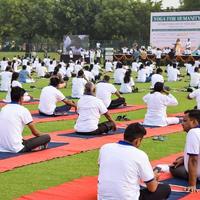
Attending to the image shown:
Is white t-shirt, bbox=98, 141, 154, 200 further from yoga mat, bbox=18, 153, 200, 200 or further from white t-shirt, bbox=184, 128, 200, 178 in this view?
white t-shirt, bbox=184, 128, 200, 178

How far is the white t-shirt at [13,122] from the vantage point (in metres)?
8.49

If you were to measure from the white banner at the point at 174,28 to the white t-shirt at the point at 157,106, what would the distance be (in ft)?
112

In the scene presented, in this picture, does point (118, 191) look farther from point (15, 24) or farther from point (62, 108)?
point (15, 24)

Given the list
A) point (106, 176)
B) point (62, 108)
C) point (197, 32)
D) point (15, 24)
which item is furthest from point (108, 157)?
point (15, 24)

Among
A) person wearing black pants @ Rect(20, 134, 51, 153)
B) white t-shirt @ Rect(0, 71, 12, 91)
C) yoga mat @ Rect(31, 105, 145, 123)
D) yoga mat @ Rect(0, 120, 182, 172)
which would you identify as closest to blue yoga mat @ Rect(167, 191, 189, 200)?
yoga mat @ Rect(0, 120, 182, 172)

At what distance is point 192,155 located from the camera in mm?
6332

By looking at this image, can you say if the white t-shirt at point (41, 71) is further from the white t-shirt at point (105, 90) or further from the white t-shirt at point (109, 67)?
the white t-shirt at point (105, 90)

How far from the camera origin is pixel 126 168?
16.7 ft

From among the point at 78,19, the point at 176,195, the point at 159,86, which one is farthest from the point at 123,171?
the point at 78,19

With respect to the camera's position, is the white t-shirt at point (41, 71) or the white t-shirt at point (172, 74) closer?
the white t-shirt at point (172, 74)

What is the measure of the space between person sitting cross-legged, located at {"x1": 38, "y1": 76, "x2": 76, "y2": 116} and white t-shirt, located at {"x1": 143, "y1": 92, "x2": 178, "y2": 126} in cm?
189

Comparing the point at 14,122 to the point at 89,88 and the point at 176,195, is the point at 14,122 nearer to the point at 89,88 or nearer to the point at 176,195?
the point at 89,88

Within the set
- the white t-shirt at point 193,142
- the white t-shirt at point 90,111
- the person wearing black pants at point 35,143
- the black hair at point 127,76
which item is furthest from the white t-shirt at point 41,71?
the white t-shirt at point 193,142

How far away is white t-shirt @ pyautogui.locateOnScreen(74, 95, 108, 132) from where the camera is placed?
34.7 ft
